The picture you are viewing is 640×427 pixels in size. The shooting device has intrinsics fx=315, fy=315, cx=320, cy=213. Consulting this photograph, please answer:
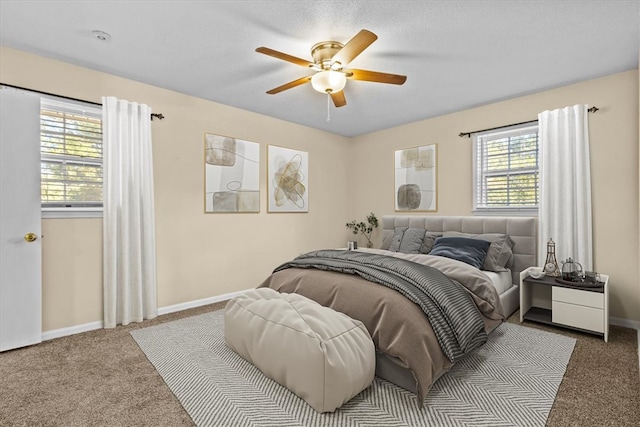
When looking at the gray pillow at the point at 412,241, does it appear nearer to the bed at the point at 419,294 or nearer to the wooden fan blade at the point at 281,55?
the bed at the point at 419,294

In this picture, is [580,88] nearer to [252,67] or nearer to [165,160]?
[252,67]

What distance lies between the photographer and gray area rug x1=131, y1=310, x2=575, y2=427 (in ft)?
5.73

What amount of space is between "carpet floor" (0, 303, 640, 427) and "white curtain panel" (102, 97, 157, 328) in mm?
476

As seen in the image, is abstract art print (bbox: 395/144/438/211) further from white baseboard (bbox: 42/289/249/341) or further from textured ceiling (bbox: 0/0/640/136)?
white baseboard (bbox: 42/289/249/341)


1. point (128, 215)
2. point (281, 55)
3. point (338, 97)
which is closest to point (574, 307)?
point (338, 97)

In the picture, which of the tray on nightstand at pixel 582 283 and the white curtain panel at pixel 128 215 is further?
the white curtain panel at pixel 128 215

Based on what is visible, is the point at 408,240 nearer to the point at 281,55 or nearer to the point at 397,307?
the point at 397,307

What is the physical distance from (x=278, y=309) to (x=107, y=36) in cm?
250

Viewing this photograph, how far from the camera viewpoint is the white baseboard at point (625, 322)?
3016 mm

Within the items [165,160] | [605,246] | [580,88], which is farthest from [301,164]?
[605,246]

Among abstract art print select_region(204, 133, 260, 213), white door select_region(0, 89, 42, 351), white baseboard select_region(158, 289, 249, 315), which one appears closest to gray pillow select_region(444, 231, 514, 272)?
abstract art print select_region(204, 133, 260, 213)

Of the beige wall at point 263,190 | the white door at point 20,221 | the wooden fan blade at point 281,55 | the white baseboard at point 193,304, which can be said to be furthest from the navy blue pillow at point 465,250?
the white door at point 20,221

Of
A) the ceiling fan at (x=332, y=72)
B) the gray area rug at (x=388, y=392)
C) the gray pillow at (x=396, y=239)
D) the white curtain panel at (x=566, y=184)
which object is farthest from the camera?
the gray pillow at (x=396, y=239)

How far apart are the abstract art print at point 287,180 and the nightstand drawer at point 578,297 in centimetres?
331
